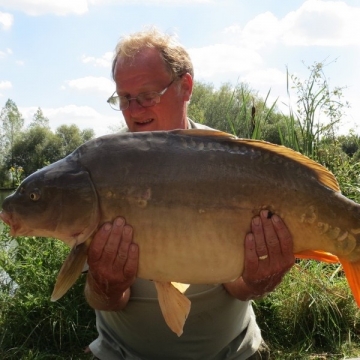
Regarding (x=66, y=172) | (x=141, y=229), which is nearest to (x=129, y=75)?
(x=66, y=172)

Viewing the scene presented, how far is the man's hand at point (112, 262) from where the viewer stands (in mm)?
1580

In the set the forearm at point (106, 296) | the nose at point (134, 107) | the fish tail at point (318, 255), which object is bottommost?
the forearm at point (106, 296)

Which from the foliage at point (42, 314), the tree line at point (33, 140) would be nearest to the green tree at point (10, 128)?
the tree line at point (33, 140)

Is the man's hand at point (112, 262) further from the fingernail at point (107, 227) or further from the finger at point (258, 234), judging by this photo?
the finger at point (258, 234)

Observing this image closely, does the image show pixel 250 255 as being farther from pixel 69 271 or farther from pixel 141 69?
pixel 141 69

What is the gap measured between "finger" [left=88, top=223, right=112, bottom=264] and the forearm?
152 millimetres

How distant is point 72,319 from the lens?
11.4 feet

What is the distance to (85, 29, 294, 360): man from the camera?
1640 millimetres

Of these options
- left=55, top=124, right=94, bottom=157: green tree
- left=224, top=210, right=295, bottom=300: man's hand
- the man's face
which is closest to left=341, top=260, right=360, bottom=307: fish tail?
left=224, top=210, right=295, bottom=300: man's hand

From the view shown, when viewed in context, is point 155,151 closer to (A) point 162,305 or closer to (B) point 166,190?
(B) point 166,190

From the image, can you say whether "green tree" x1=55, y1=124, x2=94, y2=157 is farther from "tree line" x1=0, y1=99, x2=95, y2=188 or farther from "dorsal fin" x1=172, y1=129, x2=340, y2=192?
"dorsal fin" x1=172, y1=129, x2=340, y2=192

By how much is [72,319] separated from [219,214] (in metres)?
2.22

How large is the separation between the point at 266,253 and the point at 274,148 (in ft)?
1.07

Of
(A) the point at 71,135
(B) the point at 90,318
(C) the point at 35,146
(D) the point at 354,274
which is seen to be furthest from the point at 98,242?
(A) the point at 71,135
